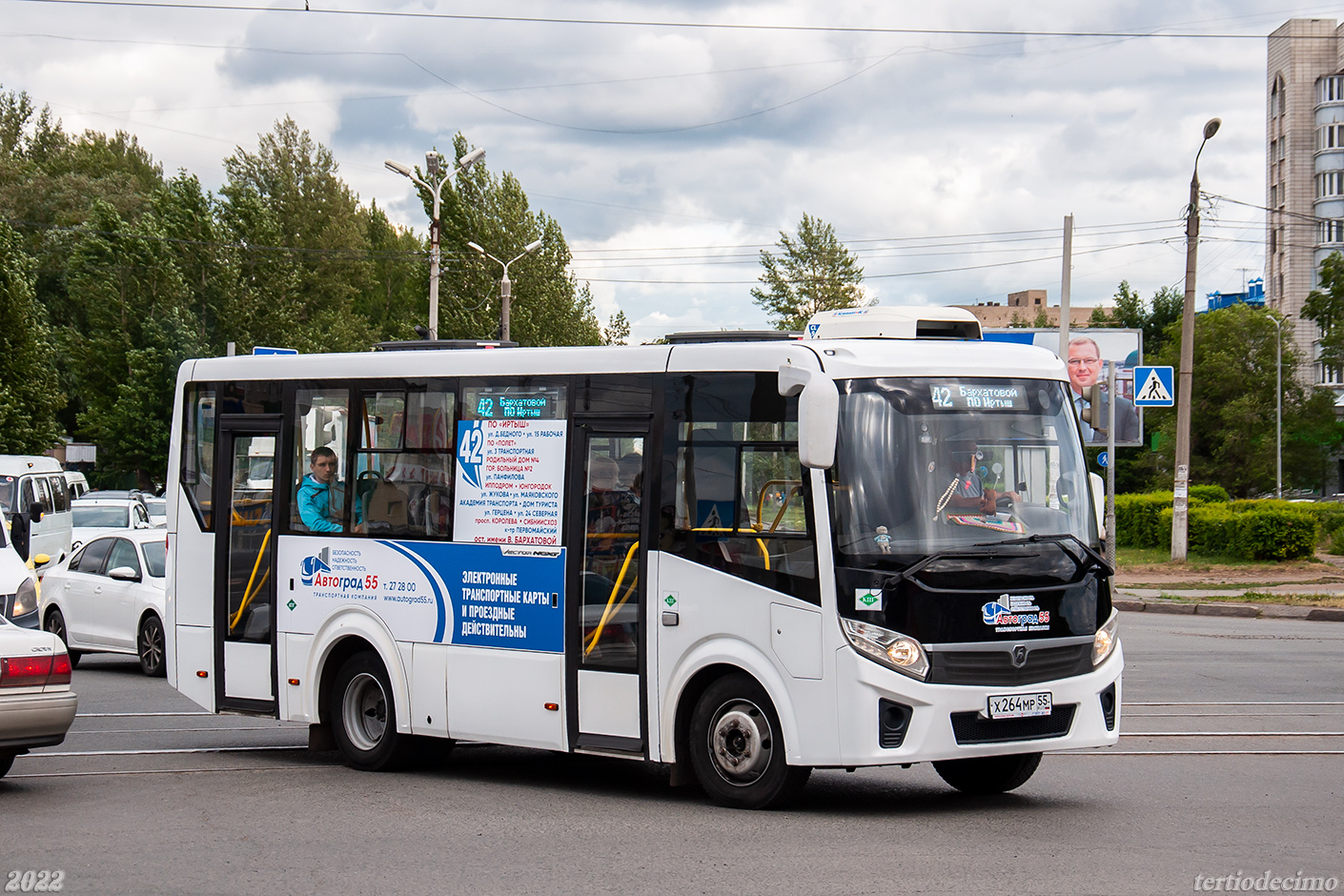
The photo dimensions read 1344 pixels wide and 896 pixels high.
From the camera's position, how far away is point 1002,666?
8.09 metres

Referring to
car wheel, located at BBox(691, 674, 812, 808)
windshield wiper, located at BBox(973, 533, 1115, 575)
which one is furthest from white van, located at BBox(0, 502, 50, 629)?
windshield wiper, located at BBox(973, 533, 1115, 575)

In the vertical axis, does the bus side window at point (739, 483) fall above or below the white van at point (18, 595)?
above

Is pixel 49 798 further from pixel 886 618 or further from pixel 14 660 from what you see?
pixel 886 618

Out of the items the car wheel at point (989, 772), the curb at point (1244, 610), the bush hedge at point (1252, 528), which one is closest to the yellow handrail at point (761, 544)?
the car wheel at point (989, 772)

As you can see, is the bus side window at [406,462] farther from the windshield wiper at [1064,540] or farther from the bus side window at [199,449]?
the windshield wiper at [1064,540]

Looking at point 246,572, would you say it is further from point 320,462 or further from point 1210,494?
point 1210,494

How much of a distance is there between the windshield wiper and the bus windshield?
22 mm

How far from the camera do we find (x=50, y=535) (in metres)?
27.2

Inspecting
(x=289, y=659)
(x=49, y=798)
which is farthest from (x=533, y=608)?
(x=49, y=798)

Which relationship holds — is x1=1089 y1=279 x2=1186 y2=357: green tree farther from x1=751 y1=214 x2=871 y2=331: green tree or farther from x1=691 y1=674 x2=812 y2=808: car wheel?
x1=691 y1=674 x2=812 y2=808: car wheel

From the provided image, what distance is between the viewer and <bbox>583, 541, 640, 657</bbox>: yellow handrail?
905cm

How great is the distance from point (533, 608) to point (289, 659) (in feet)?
8.00

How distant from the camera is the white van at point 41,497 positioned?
26297 millimetres

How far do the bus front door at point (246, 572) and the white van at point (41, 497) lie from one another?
16046mm
